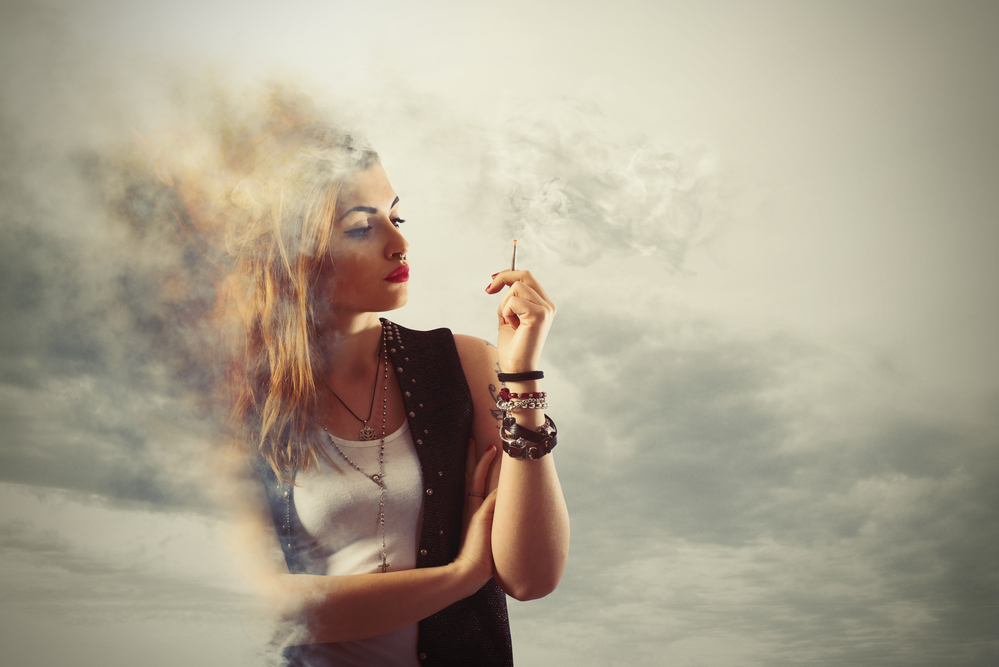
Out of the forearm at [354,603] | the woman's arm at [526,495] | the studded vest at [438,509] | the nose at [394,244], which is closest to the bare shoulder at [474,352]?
the studded vest at [438,509]

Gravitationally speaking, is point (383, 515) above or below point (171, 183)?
below

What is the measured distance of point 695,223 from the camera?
189cm

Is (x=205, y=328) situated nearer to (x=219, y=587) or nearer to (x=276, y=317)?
(x=276, y=317)

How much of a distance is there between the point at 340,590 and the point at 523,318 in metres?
Result: 0.53

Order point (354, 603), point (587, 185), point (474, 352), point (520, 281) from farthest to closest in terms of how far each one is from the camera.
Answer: point (587, 185) → point (474, 352) → point (520, 281) → point (354, 603)

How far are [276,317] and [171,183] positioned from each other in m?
0.29

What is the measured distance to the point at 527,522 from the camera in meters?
1.14

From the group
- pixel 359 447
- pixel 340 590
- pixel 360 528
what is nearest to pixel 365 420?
pixel 359 447

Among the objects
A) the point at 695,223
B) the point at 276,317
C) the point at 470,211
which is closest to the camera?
the point at 276,317

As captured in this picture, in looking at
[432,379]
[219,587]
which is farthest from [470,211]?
[219,587]

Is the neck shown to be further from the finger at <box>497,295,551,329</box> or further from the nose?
the finger at <box>497,295,551,329</box>

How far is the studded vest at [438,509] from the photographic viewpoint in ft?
3.81

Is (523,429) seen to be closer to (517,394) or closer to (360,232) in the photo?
(517,394)

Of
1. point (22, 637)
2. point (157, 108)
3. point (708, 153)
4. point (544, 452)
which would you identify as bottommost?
point (22, 637)
